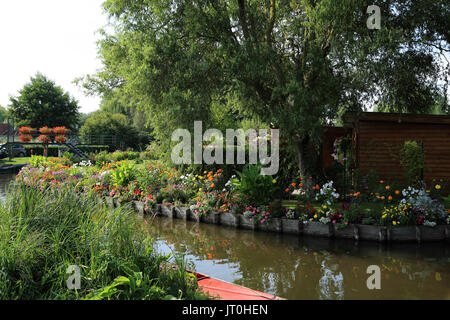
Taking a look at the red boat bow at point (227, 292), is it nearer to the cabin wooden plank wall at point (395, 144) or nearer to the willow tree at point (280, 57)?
the willow tree at point (280, 57)

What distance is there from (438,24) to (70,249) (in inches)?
437

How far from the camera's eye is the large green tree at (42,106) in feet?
129

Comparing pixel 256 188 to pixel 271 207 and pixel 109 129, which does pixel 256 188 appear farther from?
pixel 109 129

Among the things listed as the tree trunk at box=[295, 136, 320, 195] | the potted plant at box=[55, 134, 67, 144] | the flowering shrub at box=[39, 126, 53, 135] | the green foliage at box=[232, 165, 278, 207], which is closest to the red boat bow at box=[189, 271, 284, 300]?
the green foliage at box=[232, 165, 278, 207]

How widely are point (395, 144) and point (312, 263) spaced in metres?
6.40

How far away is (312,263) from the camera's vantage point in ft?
21.0

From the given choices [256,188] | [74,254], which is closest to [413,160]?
[256,188]

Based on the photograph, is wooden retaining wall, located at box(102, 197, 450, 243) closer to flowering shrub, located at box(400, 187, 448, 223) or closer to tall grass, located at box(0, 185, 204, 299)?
flowering shrub, located at box(400, 187, 448, 223)

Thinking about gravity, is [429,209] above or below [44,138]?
below

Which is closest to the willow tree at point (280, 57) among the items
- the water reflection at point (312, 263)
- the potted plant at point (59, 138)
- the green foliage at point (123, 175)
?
the green foliage at point (123, 175)
